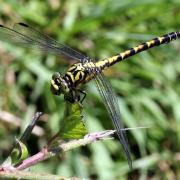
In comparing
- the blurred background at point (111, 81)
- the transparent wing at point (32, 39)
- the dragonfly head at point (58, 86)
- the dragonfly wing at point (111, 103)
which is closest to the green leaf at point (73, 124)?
the dragonfly wing at point (111, 103)

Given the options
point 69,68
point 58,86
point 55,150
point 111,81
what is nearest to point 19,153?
point 55,150

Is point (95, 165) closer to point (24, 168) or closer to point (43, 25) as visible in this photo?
point (43, 25)

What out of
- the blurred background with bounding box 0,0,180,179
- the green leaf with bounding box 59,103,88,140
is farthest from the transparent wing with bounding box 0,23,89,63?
the blurred background with bounding box 0,0,180,179

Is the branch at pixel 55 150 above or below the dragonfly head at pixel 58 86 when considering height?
below

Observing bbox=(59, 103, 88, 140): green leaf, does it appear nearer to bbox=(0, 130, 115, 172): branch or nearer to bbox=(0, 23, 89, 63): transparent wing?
bbox=(0, 130, 115, 172): branch

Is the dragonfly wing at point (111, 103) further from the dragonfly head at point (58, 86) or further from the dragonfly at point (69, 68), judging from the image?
the dragonfly head at point (58, 86)

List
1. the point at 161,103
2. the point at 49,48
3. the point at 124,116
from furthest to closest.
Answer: the point at 161,103, the point at 124,116, the point at 49,48

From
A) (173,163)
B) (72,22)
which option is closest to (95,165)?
(173,163)

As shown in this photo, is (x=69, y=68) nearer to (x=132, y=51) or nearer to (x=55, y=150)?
(x=132, y=51)
